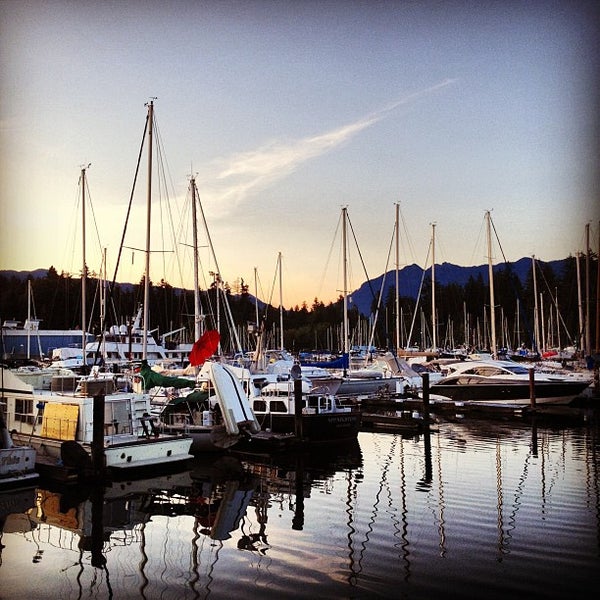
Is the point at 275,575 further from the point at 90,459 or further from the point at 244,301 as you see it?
the point at 244,301

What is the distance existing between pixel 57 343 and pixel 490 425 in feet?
168

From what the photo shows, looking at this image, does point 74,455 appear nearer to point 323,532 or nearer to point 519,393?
point 323,532

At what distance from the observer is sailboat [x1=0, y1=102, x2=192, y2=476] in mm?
16516

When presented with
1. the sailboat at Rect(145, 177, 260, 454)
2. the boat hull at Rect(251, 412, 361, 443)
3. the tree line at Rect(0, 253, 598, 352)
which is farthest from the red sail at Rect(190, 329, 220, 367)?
the tree line at Rect(0, 253, 598, 352)

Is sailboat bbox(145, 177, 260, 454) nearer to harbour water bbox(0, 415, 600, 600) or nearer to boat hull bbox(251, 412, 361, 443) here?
boat hull bbox(251, 412, 361, 443)

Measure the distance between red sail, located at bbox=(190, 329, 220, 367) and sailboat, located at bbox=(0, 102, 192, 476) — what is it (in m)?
4.55

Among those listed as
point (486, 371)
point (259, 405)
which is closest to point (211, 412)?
point (259, 405)

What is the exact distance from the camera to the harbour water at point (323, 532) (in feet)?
29.5

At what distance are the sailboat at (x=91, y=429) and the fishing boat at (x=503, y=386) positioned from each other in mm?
18239

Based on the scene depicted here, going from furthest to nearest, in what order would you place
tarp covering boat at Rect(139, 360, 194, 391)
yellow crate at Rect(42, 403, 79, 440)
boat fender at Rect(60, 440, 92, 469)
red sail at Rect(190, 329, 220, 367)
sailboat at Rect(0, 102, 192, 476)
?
red sail at Rect(190, 329, 220, 367), tarp covering boat at Rect(139, 360, 194, 391), yellow crate at Rect(42, 403, 79, 440), sailboat at Rect(0, 102, 192, 476), boat fender at Rect(60, 440, 92, 469)

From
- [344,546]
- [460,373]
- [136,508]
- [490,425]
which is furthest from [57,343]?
[344,546]

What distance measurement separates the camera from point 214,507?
1407 centimetres

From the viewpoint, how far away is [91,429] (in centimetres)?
1802

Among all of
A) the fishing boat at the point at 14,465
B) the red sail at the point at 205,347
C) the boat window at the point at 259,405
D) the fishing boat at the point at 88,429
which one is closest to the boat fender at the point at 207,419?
the boat window at the point at 259,405
